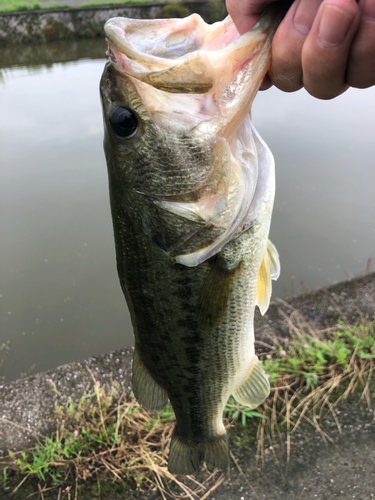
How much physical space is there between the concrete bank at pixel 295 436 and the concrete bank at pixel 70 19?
13081 millimetres

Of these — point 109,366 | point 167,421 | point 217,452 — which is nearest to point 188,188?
point 217,452

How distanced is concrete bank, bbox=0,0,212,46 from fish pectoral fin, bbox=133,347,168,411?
1395 centimetres

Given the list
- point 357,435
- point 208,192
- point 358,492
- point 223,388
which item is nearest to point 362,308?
point 357,435

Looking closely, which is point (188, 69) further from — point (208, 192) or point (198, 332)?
point (198, 332)

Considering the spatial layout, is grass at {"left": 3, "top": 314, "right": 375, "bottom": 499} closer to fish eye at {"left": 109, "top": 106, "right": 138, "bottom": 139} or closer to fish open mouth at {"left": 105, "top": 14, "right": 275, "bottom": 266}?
fish open mouth at {"left": 105, "top": 14, "right": 275, "bottom": 266}

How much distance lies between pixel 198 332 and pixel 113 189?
577mm

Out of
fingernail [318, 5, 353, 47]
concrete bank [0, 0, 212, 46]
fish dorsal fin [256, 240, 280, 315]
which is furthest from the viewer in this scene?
concrete bank [0, 0, 212, 46]

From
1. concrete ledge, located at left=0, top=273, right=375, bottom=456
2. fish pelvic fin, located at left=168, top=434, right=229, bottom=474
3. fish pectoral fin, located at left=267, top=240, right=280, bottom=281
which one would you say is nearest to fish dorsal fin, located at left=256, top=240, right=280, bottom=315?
fish pectoral fin, located at left=267, top=240, right=280, bottom=281

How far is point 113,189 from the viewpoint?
110 centimetres

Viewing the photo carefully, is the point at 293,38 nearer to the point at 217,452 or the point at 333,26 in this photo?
the point at 333,26

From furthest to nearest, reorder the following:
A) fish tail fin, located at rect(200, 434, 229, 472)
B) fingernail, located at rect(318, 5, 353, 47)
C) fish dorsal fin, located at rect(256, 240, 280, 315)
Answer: fish tail fin, located at rect(200, 434, 229, 472), fish dorsal fin, located at rect(256, 240, 280, 315), fingernail, located at rect(318, 5, 353, 47)

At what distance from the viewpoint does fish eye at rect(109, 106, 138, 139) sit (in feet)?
3.17

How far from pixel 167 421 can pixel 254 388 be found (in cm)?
92

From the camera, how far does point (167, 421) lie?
7.14 ft
